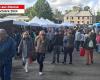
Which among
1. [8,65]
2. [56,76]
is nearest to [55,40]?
[56,76]

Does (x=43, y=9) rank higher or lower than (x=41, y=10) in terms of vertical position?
higher

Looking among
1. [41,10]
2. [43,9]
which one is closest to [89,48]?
[41,10]

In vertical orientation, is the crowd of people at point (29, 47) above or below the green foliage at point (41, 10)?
below

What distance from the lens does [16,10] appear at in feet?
66.3

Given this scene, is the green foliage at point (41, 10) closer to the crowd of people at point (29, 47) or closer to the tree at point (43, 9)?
the tree at point (43, 9)

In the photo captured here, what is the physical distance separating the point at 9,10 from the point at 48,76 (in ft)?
18.9

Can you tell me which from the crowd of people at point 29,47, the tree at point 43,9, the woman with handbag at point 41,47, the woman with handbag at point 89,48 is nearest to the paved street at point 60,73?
the crowd of people at point 29,47

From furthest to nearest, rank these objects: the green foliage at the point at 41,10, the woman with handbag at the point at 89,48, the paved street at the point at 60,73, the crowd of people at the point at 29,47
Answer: the green foliage at the point at 41,10, the woman with handbag at the point at 89,48, the paved street at the point at 60,73, the crowd of people at the point at 29,47

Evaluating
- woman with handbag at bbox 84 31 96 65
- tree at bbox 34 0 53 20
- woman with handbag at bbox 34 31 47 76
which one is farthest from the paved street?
tree at bbox 34 0 53 20

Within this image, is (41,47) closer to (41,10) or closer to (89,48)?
(89,48)

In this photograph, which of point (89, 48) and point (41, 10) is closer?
point (89, 48)

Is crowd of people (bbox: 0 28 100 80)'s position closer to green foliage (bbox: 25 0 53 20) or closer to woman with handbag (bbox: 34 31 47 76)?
woman with handbag (bbox: 34 31 47 76)

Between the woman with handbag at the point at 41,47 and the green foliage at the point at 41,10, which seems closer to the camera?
the woman with handbag at the point at 41,47

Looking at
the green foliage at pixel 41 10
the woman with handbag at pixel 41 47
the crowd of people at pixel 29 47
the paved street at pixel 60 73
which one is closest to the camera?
the crowd of people at pixel 29 47
